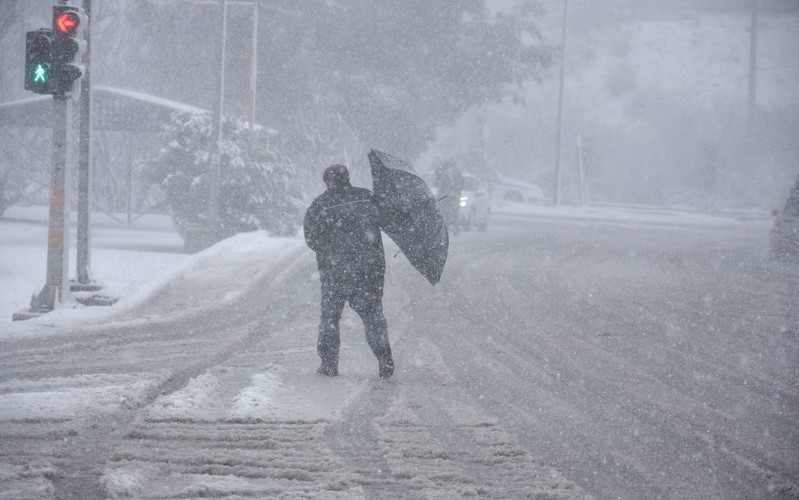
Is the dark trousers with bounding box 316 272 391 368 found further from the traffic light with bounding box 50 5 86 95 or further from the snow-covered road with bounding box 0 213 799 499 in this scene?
the traffic light with bounding box 50 5 86 95

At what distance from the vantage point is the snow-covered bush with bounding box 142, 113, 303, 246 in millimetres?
20719

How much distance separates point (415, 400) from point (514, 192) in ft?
138

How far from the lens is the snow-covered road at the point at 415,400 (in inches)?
205

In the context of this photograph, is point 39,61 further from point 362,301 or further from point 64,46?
point 362,301

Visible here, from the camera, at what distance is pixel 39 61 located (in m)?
10.5

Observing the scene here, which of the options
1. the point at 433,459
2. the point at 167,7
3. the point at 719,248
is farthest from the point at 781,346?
the point at 167,7

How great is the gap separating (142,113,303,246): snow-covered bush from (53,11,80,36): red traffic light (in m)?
9.23

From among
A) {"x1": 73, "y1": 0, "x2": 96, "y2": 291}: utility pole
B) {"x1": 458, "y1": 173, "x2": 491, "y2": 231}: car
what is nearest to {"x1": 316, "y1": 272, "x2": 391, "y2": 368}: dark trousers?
{"x1": 73, "y1": 0, "x2": 96, "y2": 291}: utility pole

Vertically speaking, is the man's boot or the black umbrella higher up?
the black umbrella

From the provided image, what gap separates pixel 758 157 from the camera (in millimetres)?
58469

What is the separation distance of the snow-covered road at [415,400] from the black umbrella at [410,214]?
1.10m

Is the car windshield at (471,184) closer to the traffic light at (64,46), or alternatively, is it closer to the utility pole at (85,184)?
the utility pole at (85,184)

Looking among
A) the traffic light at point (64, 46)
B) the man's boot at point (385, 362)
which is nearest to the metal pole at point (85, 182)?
the traffic light at point (64, 46)

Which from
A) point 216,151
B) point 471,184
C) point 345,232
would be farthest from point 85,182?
point 471,184
